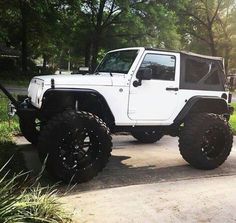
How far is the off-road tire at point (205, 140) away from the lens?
7273 millimetres

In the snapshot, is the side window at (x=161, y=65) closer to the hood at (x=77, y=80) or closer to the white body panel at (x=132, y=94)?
the white body panel at (x=132, y=94)

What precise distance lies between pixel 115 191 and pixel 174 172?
1579 mm

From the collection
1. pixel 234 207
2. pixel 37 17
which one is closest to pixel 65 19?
pixel 37 17

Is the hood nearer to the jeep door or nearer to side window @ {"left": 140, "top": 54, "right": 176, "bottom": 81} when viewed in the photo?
the jeep door

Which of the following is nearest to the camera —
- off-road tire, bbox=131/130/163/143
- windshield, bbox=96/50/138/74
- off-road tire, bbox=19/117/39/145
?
windshield, bbox=96/50/138/74

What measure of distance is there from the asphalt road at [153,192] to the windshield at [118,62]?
5.32 ft

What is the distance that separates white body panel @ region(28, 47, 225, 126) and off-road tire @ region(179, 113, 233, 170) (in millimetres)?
379

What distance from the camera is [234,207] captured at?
5.39 m

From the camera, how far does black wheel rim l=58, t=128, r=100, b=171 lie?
239 inches

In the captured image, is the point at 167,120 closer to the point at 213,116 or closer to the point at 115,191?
the point at 213,116

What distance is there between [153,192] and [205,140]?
1.91m

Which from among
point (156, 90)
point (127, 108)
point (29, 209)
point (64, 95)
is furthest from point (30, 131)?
point (29, 209)

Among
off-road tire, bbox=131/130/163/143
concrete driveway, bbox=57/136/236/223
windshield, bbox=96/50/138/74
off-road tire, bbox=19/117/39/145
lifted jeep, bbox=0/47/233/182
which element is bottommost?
concrete driveway, bbox=57/136/236/223

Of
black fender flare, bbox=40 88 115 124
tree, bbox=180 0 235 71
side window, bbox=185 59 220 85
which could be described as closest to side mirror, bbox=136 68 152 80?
black fender flare, bbox=40 88 115 124
